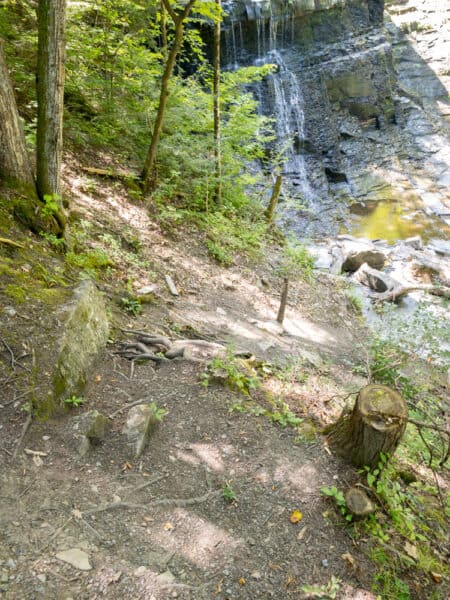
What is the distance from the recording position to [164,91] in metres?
7.28

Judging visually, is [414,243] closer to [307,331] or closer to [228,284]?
[307,331]

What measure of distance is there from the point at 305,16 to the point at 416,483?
24572mm

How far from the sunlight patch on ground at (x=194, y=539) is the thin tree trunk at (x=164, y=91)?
283 inches

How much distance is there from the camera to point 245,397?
3879 mm

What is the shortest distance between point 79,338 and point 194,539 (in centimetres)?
199

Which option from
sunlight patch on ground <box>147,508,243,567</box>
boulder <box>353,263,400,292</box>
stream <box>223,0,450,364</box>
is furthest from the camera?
stream <box>223,0,450,364</box>

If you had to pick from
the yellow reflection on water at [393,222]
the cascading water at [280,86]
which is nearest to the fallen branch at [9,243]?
the yellow reflection on water at [393,222]

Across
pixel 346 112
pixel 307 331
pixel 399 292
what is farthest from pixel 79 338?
pixel 346 112

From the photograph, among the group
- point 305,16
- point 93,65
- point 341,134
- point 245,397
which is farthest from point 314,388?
point 305,16

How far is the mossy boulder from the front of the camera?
3.15 meters

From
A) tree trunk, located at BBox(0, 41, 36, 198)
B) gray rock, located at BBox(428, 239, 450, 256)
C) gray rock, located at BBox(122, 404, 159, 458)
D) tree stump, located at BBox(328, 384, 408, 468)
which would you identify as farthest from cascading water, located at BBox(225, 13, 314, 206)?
gray rock, located at BBox(122, 404, 159, 458)

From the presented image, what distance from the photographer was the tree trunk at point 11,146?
3922mm

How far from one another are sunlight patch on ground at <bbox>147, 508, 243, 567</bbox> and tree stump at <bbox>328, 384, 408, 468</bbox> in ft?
3.96

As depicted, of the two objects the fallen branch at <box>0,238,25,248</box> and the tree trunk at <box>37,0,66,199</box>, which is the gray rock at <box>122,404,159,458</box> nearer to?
the fallen branch at <box>0,238,25,248</box>
